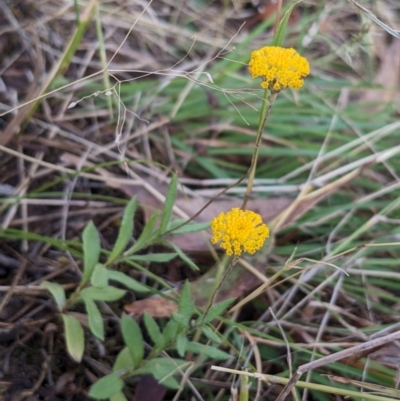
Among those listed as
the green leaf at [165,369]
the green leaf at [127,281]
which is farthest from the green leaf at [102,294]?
the green leaf at [165,369]

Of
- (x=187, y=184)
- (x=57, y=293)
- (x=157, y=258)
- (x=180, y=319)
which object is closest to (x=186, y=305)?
(x=180, y=319)

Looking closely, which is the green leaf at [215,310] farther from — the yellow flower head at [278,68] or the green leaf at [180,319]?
the yellow flower head at [278,68]

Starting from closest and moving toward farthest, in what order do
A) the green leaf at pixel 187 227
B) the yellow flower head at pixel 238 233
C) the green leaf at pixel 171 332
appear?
the yellow flower head at pixel 238 233 → the green leaf at pixel 171 332 → the green leaf at pixel 187 227

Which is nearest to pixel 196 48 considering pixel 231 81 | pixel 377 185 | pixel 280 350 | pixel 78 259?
pixel 231 81

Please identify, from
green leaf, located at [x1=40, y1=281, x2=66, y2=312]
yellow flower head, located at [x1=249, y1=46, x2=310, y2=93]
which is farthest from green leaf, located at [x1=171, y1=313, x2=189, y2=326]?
yellow flower head, located at [x1=249, y1=46, x2=310, y2=93]

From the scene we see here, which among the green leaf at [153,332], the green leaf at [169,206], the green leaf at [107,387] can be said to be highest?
the green leaf at [169,206]

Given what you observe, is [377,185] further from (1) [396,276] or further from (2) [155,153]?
(2) [155,153]

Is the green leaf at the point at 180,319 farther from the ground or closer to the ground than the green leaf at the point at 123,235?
closer to the ground
